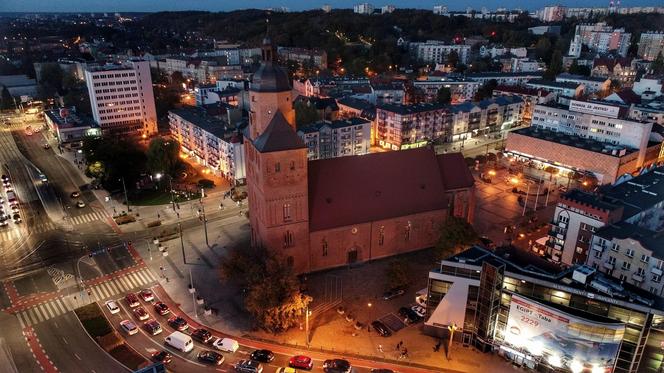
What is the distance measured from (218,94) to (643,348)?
377 feet

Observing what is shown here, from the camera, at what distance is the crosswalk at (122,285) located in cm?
5109

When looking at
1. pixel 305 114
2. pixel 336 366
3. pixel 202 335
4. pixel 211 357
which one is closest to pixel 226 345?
pixel 211 357

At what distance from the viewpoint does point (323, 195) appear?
2112 inches

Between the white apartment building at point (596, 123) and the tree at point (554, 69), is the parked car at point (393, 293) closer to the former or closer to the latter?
the white apartment building at point (596, 123)

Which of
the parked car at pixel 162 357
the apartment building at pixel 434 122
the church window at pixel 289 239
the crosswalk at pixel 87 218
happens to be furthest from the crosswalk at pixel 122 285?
the apartment building at pixel 434 122

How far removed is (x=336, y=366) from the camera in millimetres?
39656

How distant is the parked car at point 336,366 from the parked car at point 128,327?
65.6ft

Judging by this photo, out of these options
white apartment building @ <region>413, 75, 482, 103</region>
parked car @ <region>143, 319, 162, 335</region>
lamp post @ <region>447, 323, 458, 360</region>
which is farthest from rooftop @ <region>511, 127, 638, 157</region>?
parked car @ <region>143, 319, 162, 335</region>

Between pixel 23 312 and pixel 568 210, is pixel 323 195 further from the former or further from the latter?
pixel 23 312

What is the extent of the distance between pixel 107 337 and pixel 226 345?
12306mm

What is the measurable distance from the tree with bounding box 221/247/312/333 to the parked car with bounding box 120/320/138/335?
11.8 metres

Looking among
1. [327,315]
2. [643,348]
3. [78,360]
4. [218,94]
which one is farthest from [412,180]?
[218,94]

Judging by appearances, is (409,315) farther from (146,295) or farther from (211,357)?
(146,295)

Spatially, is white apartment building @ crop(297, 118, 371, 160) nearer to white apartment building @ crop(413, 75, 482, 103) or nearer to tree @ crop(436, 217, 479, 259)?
tree @ crop(436, 217, 479, 259)
